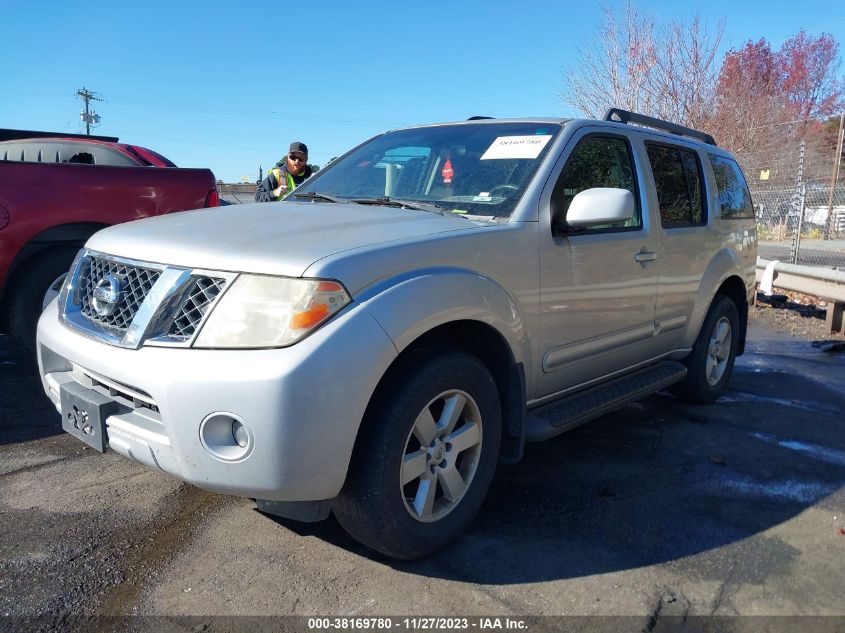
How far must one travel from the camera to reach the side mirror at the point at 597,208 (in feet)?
10.7

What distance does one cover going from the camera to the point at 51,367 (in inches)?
121

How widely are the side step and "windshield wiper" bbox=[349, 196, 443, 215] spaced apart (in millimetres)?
1096

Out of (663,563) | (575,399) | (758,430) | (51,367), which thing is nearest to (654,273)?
(575,399)

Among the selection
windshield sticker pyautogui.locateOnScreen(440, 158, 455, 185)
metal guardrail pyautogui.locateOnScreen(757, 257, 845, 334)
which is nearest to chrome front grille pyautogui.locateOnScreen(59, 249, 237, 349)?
windshield sticker pyautogui.locateOnScreen(440, 158, 455, 185)

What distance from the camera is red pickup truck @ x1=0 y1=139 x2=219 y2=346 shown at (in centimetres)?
482

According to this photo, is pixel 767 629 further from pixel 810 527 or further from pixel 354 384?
pixel 354 384

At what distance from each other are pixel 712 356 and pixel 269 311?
391cm

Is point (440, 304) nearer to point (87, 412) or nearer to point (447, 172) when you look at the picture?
point (447, 172)

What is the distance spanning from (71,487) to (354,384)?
200 cm

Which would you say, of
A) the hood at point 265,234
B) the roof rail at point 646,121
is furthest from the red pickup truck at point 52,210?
the roof rail at point 646,121

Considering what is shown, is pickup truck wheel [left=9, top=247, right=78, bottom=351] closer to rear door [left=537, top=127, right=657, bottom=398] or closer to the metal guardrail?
rear door [left=537, top=127, right=657, bottom=398]

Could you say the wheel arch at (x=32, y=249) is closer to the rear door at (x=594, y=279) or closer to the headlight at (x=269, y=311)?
the headlight at (x=269, y=311)

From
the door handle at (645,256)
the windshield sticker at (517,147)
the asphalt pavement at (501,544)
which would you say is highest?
the windshield sticker at (517,147)

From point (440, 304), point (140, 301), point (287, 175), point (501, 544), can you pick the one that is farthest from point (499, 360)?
point (287, 175)
